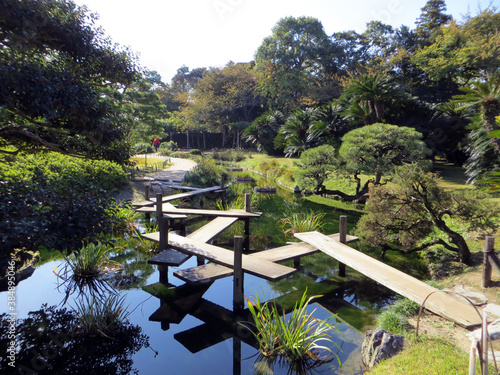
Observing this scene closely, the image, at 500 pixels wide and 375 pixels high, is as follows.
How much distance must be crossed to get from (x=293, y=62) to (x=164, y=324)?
31.1m

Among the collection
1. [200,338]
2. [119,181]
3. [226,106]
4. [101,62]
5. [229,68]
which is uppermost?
[229,68]

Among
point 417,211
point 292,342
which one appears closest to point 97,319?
point 292,342

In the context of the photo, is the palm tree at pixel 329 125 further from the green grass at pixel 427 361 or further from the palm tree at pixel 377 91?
the green grass at pixel 427 361

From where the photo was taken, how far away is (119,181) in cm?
1388

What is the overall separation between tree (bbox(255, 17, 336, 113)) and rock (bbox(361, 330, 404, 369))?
26.6 m

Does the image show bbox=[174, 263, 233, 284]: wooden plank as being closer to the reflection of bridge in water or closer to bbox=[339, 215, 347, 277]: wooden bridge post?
the reflection of bridge in water

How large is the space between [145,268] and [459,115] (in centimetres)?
1691

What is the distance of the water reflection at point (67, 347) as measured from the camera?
4.01m

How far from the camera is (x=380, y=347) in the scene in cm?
400

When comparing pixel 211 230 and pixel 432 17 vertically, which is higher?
pixel 432 17

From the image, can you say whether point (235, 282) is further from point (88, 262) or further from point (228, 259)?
point (88, 262)

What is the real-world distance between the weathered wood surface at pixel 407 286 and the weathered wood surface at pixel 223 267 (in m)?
0.32

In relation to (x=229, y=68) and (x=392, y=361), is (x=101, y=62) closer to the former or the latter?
(x=392, y=361)

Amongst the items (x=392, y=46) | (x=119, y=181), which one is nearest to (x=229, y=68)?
(x=392, y=46)
